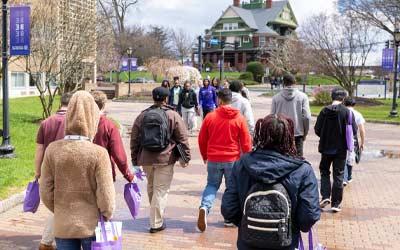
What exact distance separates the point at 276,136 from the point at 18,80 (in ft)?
139

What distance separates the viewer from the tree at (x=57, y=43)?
62.2 feet

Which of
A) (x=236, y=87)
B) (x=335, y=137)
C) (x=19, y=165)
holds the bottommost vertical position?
(x=19, y=165)

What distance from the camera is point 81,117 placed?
12.4 feet

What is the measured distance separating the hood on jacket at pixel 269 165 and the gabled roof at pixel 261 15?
93.7 m

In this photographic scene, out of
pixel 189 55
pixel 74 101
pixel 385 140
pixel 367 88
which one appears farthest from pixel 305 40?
pixel 189 55

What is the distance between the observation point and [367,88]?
49062 millimetres

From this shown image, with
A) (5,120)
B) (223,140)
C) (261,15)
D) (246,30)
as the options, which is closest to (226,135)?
(223,140)

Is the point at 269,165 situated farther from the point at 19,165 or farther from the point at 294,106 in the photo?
the point at 19,165

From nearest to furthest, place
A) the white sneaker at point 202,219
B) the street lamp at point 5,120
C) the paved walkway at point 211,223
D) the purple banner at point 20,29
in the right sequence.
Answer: the paved walkway at point 211,223 → the white sneaker at point 202,219 → the street lamp at point 5,120 → the purple banner at point 20,29

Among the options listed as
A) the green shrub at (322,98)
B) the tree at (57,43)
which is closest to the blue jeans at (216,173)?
the tree at (57,43)

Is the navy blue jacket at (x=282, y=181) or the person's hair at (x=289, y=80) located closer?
the navy blue jacket at (x=282, y=181)

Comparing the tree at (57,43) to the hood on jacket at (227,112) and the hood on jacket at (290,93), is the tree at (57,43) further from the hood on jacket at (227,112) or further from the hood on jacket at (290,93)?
the hood on jacket at (227,112)

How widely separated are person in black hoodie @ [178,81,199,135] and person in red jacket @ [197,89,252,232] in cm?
995

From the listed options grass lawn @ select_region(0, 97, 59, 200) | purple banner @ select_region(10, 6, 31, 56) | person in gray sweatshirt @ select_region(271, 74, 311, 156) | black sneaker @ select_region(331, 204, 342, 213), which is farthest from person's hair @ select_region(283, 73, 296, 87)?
purple banner @ select_region(10, 6, 31, 56)
